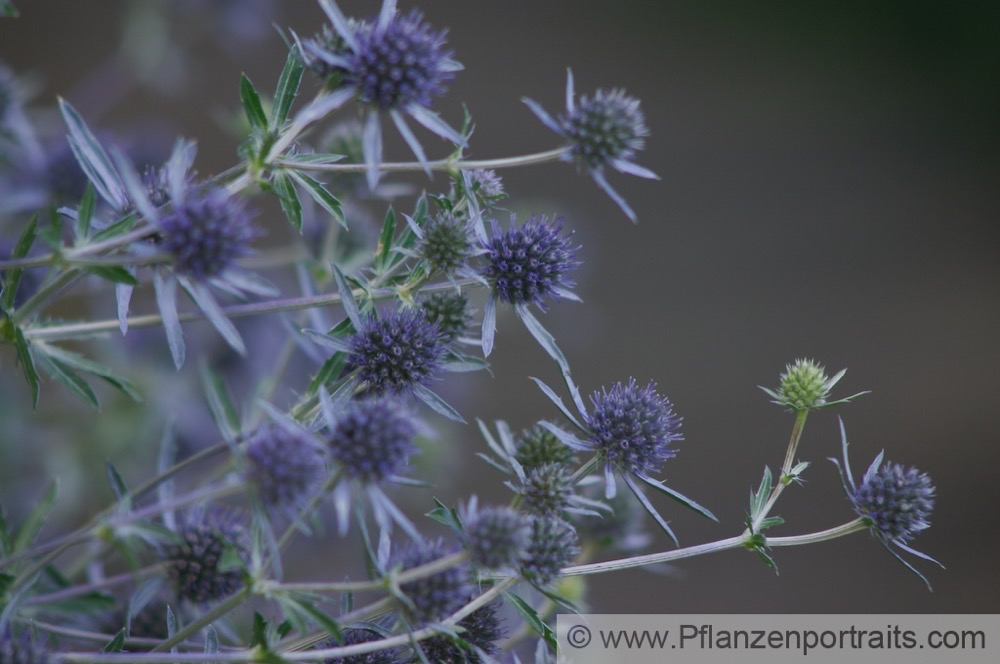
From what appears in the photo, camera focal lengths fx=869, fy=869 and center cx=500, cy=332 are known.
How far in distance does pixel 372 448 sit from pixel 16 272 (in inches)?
15.5

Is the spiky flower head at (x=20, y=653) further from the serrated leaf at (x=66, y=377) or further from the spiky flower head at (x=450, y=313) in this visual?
the spiky flower head at (x=450, y=313)

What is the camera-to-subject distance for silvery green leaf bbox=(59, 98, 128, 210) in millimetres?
755

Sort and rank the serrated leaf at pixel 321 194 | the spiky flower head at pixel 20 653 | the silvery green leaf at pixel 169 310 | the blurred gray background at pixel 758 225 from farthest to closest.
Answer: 1. the blurred gray background at pixel 758 225
2. the serrated leaf at pixel 321 194
3. the silvery green leaf at pixel 169 310
4. the spiky flower head at pixel 20 653

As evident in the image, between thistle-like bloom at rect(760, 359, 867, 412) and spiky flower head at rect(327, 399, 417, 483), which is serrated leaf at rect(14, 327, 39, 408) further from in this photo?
thistle-like bloom at rect(760, 359, 867, 412)

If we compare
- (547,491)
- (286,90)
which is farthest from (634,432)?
(286,90)

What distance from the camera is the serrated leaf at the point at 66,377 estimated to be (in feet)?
2.60

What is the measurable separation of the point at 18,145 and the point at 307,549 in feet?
2.28

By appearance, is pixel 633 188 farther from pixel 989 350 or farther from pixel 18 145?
pixel 18 145

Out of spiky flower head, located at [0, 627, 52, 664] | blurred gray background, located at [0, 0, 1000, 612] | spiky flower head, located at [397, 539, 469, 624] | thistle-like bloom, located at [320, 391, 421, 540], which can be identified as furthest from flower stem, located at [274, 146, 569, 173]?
blurred gray background, located at [0, 0, 1000, 612]

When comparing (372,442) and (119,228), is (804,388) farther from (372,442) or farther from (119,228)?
(119,228)

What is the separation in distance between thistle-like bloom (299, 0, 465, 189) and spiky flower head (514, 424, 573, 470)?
1.02 ft

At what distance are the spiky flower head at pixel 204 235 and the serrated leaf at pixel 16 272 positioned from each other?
0.19 m

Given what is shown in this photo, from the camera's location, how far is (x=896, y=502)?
2.67 feet

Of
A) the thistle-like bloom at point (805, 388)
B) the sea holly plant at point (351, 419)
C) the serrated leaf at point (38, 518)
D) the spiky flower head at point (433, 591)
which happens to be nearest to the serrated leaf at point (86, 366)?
the sea holly plant at point (351, 419)
